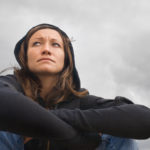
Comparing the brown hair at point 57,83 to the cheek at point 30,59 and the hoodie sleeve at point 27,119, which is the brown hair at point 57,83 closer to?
the cheek at point 30,59

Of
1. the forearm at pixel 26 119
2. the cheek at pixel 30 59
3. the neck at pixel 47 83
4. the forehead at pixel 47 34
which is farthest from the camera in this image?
the forehead at pixel 47 34

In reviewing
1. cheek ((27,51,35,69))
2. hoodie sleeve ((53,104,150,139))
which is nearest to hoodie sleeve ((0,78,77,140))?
hoodie sleeve ((53,104,150,139))

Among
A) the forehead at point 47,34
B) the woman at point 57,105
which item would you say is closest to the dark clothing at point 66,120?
the woman at point 57,105

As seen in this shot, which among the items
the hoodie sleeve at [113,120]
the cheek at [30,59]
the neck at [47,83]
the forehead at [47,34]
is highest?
the forehead at [47,34]

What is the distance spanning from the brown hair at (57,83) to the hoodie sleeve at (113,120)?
3.98 ft

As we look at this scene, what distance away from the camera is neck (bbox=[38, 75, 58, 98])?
3.93 m

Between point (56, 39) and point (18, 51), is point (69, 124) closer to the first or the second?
point (56, 39)

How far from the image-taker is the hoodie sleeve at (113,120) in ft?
8.09

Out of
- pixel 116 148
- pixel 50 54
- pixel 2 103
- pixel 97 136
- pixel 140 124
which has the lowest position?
pixel 116 148

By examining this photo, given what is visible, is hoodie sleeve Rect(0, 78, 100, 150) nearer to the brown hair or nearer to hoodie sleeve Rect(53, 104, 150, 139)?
hoodie sleeve Rect(53, 104, 150, 139)

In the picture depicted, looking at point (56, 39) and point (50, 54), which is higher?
point (56, 39)

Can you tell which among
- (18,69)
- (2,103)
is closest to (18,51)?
(18,69)

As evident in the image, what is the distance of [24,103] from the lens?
7.16 ft

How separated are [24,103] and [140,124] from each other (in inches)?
49.3
